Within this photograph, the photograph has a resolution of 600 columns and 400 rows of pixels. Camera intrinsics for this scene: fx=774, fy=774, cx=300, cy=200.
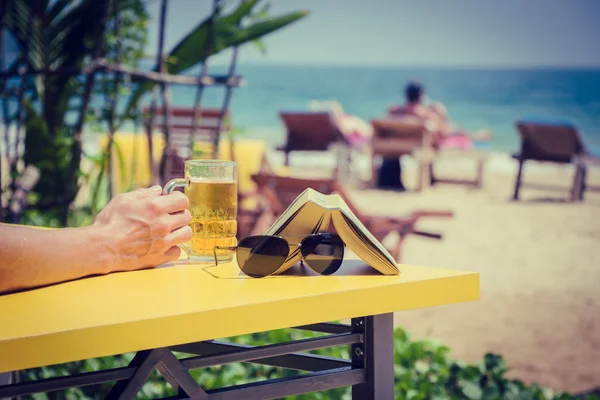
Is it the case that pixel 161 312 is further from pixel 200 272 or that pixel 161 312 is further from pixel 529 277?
pixel 529 277

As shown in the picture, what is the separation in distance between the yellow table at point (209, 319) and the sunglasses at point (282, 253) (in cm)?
3

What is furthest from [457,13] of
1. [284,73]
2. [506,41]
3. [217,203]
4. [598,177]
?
[217,203]

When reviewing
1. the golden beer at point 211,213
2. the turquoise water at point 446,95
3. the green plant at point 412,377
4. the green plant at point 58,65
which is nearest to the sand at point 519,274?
the green plant at point 412,377

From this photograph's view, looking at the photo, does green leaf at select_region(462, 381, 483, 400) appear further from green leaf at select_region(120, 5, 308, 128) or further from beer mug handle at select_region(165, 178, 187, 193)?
green leaf at select_region(120, 5, 308, 128)

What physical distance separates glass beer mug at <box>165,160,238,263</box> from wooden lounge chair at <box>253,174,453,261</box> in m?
3.13

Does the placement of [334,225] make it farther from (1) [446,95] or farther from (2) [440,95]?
(2) [440,95]

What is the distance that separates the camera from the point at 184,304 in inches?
49.3

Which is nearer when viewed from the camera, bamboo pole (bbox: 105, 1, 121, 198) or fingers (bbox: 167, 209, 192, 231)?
fingers (bbox: 167, 209, 192, 231)

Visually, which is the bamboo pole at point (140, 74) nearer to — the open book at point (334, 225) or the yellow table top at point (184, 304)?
the yellow table top at point (184, 304)

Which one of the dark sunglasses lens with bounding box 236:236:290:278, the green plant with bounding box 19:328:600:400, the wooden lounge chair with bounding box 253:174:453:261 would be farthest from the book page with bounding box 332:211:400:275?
the wooden lounge chair with bounding box 253:174:453:261

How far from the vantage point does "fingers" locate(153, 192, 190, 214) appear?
A: 154cm

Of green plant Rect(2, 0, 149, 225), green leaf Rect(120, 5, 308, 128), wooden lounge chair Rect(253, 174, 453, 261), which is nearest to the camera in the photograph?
green leaf Rect(120, 5, 308, 128)

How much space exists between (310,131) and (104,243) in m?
10.7

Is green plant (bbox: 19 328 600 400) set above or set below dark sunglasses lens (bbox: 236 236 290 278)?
below
